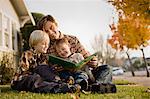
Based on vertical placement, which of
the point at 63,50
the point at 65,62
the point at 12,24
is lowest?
the point at 65,62

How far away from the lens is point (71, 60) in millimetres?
6938

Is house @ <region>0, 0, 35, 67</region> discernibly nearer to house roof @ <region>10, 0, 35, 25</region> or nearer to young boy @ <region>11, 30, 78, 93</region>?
house roof @ <region>10, 0, 35, 25</region>

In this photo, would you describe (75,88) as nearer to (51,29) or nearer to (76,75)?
(76,75)

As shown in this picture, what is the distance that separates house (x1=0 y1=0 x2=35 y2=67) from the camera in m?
13.9

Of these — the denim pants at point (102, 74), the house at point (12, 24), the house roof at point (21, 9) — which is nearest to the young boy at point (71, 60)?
the denim pants at point (102, 74)

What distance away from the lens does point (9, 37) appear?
1535 centimetres

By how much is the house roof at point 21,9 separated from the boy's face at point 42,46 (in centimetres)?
1001

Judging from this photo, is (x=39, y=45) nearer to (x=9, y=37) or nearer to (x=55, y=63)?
(x=55, y=63)

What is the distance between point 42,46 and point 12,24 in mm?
9821

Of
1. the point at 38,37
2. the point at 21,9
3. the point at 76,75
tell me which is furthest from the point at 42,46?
the point at 21,9

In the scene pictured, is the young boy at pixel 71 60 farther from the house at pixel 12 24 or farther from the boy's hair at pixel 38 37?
the house at pixel 12 24

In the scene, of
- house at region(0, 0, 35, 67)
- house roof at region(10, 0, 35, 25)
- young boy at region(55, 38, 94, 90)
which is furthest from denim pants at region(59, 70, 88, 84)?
house roof at region(10, 0, 35, 25)

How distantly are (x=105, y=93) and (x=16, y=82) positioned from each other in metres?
1.74

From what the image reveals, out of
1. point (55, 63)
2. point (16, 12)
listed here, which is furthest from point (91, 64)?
point (16, 12)
